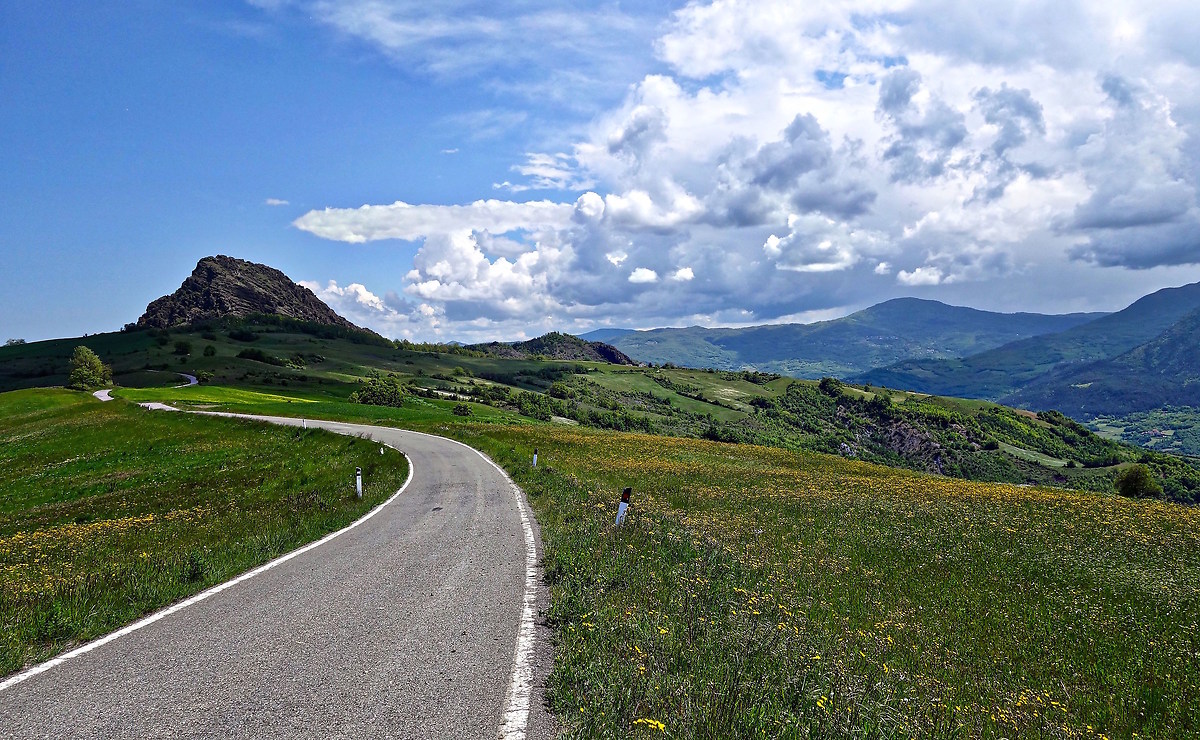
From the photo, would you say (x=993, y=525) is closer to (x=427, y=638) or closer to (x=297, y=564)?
(x=427, y=638)

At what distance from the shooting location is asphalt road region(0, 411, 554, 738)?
5.05m

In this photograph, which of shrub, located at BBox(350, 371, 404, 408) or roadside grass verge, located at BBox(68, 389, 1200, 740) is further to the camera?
shrub, located at BBox(350, 371, 404, 408)

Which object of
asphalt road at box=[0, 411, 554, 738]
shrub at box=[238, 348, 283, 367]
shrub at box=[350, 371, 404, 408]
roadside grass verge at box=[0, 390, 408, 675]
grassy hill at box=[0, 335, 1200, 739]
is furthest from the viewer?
shrub at box=[238, 348, 283, 367]

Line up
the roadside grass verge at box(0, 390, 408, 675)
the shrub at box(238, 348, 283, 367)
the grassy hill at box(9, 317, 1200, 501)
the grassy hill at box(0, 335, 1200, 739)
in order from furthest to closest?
the shrub at box(238, 348, 283, 367)
the grassy hill at box(9, 317, 1200, 501)
the roadside grass verge at box(0, 390, 408, 675)
the grassy hill at box(0, 335, 1200, 739)

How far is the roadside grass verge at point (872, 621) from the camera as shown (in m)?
5.57

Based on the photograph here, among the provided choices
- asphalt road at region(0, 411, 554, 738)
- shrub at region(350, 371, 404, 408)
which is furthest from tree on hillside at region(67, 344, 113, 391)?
Answer: asphalt road at region(0, 411, 554, 738)

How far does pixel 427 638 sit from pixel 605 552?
4644 mm

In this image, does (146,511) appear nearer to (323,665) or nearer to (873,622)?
(323,665)

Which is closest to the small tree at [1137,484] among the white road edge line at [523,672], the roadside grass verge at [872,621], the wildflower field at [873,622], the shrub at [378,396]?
the roadside grass verge at [872,621]

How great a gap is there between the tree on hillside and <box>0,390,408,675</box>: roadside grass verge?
238 ft

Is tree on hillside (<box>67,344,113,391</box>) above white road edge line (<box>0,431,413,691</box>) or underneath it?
above

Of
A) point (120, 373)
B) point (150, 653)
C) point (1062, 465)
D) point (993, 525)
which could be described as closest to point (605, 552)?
point (150, 653)

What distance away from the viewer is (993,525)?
50.8ft

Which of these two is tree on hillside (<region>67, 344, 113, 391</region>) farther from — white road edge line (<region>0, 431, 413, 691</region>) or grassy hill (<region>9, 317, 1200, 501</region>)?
white road edge line (<region>0, 431, 413, 691</region>)
